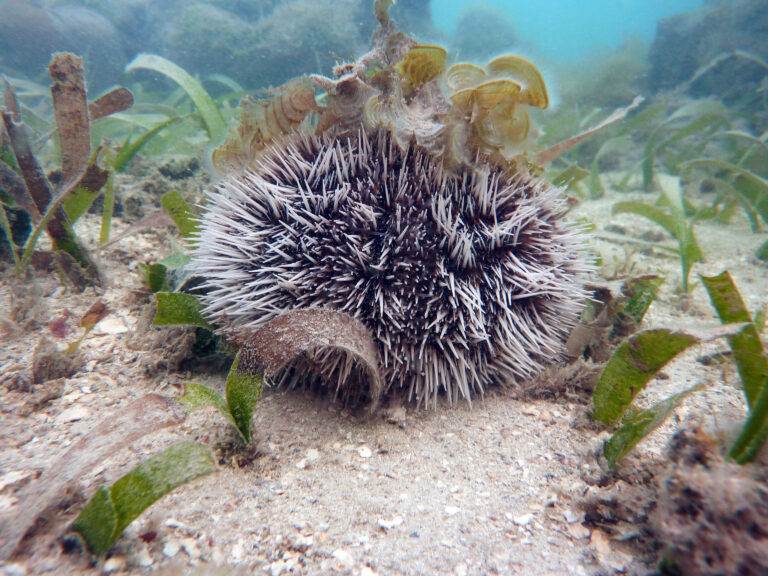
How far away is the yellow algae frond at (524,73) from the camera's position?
2.58 metres

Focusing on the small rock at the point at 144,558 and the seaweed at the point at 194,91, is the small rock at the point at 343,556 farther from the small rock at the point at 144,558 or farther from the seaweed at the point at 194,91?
the seaweed at the point at 194,91

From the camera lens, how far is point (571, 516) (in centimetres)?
178

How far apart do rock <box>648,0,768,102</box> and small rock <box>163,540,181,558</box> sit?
15.5 m

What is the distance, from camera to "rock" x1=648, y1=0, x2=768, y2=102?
12070mm

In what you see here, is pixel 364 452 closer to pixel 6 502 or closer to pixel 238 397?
pixel 238 397

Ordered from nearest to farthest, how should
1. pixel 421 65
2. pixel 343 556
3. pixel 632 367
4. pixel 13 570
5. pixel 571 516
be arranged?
pixel 13 570 < pixel 343 556 < pixel 571 516 < pixel 632 367 < pixel 421 65

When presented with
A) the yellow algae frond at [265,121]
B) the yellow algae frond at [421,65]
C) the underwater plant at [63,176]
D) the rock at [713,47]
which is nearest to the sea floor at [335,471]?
the underwater plant at [63,176]

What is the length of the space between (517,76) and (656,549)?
2442 millimetres

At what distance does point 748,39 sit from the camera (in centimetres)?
1370

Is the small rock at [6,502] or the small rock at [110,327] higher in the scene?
the small rock at [110,327]

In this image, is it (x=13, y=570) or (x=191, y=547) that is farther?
(x=191, y=547)

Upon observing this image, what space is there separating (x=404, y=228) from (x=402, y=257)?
16cm

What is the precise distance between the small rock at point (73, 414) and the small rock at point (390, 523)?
5.26 feet

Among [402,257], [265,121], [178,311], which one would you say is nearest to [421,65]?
[265,121]
